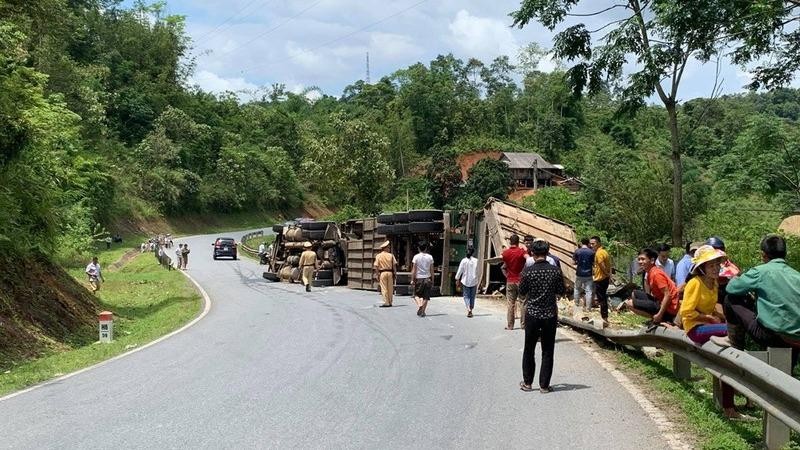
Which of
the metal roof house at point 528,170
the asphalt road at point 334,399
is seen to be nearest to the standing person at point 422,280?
the asphalt road at point 334,399

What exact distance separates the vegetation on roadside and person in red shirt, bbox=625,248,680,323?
8.50 meters

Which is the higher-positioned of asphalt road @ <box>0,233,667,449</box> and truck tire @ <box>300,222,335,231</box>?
truck tire @ <box>300,222,335,231</box>

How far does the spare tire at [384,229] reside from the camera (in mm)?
24592

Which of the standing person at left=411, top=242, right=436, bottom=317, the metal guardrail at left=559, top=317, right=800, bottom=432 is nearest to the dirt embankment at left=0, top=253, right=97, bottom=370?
the standing person at left=411, top=242, right=436, bottom=317

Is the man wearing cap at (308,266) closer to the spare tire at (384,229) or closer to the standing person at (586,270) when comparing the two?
the spare tire at (384,229)

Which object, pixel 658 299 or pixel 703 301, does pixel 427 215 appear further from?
pixel 703 301

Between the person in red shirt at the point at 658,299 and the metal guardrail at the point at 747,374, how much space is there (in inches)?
14.3

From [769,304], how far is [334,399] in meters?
4.44

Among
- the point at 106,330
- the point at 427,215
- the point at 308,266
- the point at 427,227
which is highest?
the point at 427,215

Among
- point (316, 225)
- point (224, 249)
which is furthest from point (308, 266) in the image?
point (224, 249)

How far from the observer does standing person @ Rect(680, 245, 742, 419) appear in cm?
696

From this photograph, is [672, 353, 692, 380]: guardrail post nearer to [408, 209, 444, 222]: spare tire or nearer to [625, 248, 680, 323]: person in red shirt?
[625, 248, 680, 323]: person in red shirt

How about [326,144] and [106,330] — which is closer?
[106,330]

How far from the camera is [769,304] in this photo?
5980mm
